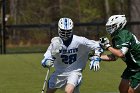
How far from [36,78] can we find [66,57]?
563 centimetres

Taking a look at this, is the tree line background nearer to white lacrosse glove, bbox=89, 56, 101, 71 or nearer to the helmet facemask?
the helmet facemask

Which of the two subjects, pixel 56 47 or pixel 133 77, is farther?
pixel 133 77

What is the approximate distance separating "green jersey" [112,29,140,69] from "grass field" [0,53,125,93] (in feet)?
11.0

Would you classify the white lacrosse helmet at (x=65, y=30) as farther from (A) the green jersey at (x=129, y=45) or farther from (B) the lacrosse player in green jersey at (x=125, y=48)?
(A) the green jersey at (x=129, y=45)

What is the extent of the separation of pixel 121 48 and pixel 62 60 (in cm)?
90

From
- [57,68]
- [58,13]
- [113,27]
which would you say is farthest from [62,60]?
[58,13]

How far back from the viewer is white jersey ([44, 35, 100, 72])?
7688 millimetres

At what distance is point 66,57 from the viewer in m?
7.68

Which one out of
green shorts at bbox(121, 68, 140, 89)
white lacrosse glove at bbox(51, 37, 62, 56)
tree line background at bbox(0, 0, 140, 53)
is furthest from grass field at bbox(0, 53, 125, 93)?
tree line background at bbox(0, 0, 140, 53)

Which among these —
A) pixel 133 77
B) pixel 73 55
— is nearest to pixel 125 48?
pixel 133 77

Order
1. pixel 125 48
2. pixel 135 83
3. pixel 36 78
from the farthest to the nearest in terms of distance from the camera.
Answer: pixel 36 78, pixel 135 83, pixel 125 48

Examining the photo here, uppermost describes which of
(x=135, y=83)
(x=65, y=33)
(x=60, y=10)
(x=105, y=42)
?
(x=65, y=33)

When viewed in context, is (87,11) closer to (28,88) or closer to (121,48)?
(28,88)

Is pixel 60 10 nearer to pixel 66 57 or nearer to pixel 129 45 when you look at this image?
pixel 66 57
